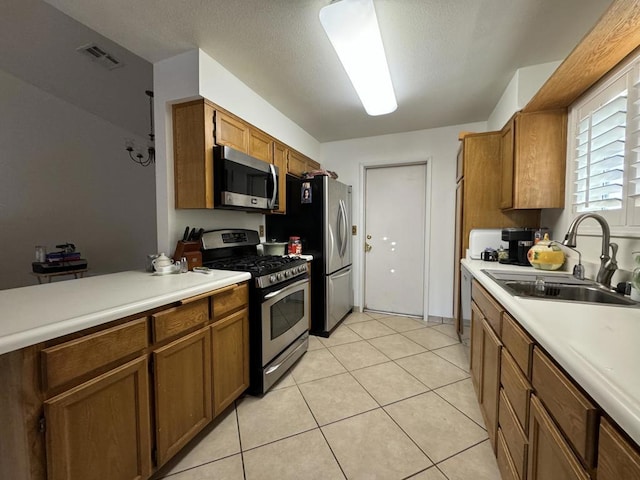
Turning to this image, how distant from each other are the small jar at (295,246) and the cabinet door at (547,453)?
7.34ft

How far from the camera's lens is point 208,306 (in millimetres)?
1497

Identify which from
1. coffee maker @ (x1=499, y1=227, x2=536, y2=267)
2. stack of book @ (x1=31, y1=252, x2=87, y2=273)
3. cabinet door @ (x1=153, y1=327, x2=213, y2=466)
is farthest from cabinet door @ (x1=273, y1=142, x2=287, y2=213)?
stack of book @ (x1=31, y1=252, x2=87, y2=273)

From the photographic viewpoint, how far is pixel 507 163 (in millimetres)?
2193

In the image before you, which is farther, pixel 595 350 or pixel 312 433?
pixel 312 433

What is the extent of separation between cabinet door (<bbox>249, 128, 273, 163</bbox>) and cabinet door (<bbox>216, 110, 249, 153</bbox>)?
69 millimetres

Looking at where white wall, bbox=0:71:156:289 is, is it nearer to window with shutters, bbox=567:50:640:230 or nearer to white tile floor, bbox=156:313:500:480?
white tile floor, bbox=156:313:500:480

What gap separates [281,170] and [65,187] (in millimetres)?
3467

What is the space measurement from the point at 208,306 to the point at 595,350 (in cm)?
157

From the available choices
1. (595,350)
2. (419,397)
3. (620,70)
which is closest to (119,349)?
(595,350)

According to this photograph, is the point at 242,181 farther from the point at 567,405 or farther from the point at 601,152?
the point at 601,152

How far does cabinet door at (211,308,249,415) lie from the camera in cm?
→ 155

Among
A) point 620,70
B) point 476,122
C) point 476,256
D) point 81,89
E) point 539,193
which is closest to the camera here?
point 620,70

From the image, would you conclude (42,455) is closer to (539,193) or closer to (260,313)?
(260,313)

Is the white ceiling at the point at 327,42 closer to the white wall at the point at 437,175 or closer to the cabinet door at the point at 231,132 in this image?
the cabinet door at the point at 231,132
